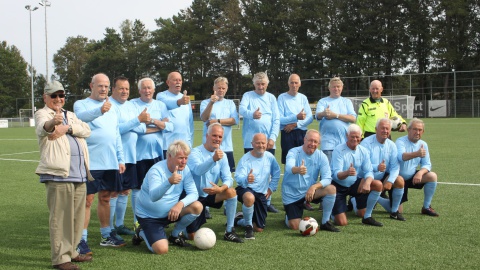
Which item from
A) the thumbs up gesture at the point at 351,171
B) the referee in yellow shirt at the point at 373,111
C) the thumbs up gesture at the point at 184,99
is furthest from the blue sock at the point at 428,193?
the thumbs up gesture at the point at 184,99

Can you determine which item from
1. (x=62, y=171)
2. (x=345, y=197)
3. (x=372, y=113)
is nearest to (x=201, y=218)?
(x=62, y=171)

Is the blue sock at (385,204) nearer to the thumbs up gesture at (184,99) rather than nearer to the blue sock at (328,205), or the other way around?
the blue sock at (328,205)

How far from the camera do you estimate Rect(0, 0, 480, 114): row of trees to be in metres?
50.5

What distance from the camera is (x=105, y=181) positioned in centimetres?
562

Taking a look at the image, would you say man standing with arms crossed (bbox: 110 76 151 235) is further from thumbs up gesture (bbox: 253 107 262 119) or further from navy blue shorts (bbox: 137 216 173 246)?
thumbs up gesture (bbox: 253 107 262 119)

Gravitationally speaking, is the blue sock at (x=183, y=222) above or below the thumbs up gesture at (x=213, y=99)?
below

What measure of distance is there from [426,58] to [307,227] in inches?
2014

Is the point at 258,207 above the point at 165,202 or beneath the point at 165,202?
beneath

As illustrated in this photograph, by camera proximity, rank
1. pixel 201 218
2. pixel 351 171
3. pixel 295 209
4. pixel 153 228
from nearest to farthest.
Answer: pixel 153 228 → pixel 201 218 → pixel 351 171 → pixel 295 209

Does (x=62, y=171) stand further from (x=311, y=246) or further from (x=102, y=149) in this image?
(x=311, y=246)

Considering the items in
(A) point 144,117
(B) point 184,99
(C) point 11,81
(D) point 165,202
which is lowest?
(D) point 165,202

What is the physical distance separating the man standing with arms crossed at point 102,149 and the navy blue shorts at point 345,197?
282 centimetres

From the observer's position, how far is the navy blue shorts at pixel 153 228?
5.37m

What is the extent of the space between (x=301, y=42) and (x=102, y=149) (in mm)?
55127
